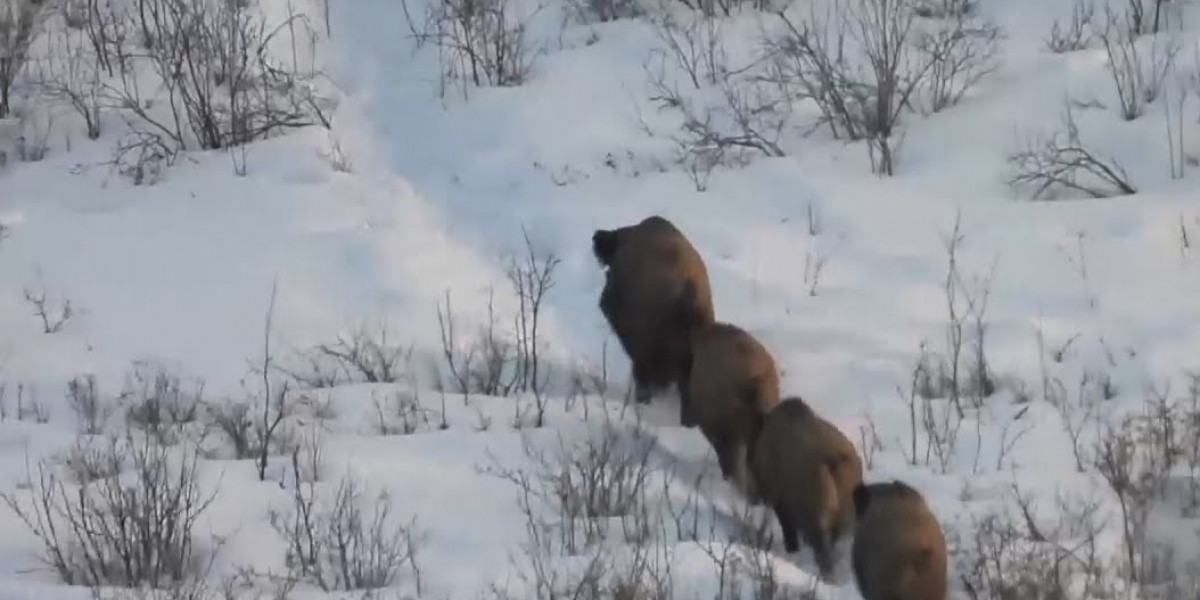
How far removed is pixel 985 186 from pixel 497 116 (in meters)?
3.31

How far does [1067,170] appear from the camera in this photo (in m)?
10.2

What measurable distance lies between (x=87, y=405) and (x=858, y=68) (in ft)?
18.4

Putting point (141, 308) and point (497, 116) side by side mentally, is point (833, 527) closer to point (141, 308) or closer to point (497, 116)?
point (141, 308)

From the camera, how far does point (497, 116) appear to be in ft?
39.0

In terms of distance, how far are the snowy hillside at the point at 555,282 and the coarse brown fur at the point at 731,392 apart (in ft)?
0.64

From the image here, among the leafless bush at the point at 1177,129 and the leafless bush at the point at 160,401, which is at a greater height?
the leafless bush at the point at 1177,129

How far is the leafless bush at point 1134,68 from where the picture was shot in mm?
10758

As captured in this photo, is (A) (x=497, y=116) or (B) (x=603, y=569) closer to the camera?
(B) (x=603, y=569)

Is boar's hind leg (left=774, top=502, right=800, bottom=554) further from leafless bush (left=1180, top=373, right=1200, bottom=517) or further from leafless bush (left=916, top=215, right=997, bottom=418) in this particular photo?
leafless bush (left=1180, top=373, right=1200, bottom=517)

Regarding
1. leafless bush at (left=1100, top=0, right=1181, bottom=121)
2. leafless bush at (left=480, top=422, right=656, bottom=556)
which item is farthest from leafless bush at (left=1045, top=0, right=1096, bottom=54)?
leafless bush at (left=480, top=422, right=656, bottom=556)

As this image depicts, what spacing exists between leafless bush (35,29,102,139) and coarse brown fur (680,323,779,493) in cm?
642

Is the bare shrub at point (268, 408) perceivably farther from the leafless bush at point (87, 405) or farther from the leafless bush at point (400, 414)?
the leafless bush at point (87, 405)

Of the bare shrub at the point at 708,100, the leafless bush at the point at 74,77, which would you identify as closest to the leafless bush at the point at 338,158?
the leafless bush at the point at 74,77

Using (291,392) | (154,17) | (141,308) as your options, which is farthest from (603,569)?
(154,17)
